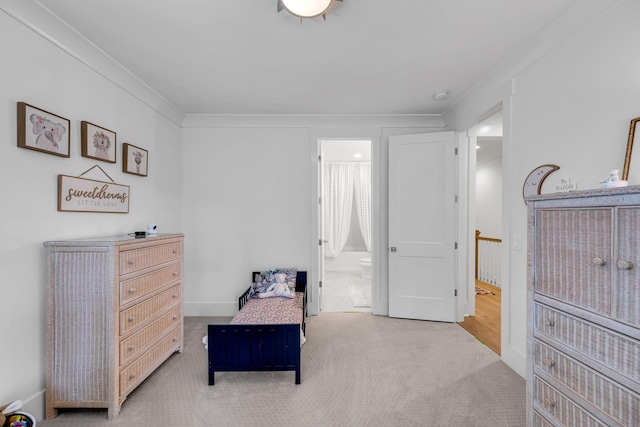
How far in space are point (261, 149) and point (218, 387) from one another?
2.71m

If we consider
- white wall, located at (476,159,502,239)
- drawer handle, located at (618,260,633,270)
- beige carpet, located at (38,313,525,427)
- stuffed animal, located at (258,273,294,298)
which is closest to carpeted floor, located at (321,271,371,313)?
Answer: stuffed animal, located at (258,273,294,298)

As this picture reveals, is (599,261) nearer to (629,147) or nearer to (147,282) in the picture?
(629,147)

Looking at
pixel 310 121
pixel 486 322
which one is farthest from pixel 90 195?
pixel 486 322

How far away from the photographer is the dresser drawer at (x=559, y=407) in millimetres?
1154

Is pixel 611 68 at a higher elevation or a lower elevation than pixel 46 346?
higher

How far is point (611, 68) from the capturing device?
1.62 meters

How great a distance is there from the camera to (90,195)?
7.34 ft

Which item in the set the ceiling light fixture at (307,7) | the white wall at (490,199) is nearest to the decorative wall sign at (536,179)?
the ceiling light fixture at (307,7)

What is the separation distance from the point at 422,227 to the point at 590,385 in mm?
2417

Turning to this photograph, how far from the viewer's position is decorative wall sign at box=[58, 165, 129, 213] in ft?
6.57

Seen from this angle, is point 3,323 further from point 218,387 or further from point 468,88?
point 468,88

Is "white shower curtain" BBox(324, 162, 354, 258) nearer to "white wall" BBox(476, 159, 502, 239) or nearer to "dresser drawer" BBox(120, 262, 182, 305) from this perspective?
"white wall" BBox(476, 159, 502, 239)

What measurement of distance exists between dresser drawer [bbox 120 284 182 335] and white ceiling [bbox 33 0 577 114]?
6.53ft

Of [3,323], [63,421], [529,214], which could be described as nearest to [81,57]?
[3,323]
